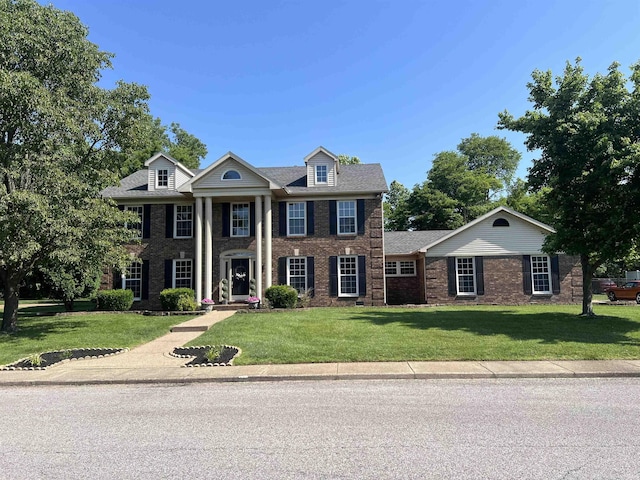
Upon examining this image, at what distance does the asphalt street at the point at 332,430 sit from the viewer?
13.9ft

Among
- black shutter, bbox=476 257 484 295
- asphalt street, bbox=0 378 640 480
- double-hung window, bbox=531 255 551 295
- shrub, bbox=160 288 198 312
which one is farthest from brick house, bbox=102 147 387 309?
asphalt street, bbox=0 378 640 480

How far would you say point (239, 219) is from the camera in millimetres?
22500

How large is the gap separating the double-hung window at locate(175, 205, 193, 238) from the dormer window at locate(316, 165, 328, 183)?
6.89 metres

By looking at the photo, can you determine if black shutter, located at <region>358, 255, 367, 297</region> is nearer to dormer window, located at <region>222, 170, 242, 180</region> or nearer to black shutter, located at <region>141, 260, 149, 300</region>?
dormer window, located at <region>222, 170, 242, 180</region>

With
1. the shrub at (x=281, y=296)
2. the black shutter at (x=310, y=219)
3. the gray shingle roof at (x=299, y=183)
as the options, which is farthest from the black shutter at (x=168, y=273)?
the black shutter at (x=310, y=219)

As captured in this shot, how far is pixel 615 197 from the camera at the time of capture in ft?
44.4

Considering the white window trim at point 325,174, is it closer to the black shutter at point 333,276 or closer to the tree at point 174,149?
the black shutter at point 333,276

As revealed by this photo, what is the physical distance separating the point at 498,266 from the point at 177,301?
630 inches

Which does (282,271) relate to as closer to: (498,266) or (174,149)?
(498,266)

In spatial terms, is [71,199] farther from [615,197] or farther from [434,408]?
[615,197]

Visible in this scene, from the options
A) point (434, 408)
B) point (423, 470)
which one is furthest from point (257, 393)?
point (423, 470)

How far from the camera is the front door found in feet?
72.7

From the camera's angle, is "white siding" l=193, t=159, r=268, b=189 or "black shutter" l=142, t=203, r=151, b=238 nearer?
"white siding" l=193, t=159, r=268, b=189

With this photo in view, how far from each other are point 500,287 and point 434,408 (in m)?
17.5
